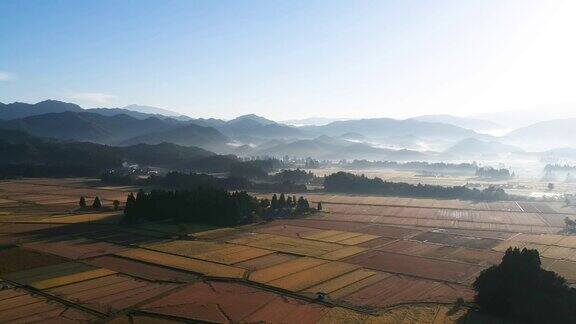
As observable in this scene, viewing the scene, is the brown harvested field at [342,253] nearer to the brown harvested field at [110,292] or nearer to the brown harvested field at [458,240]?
the brown harvested field at [458,240]

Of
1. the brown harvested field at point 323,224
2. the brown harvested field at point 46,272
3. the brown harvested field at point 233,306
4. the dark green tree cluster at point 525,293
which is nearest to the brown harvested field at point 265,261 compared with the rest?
the brown harvested field at point 233,306

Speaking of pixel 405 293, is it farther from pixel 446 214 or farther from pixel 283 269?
pixel 446 214

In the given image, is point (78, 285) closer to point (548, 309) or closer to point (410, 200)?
point (548, 309)

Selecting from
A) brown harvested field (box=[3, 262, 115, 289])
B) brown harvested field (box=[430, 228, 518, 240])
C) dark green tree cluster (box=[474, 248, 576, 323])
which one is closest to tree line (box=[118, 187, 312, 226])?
brown harvested field (box=[3, 262, 115, 289])

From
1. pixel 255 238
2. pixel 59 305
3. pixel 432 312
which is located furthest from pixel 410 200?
pixel 59 305

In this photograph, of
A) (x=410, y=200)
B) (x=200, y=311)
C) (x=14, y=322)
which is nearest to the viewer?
(x=14, y=322)

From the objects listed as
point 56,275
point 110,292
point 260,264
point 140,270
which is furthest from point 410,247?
point 56,275

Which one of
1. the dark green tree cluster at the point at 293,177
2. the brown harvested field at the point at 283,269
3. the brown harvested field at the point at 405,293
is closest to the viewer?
the brown harvested field at the point at 405,293
